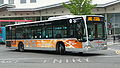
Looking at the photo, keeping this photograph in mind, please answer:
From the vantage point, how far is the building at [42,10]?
4580cm

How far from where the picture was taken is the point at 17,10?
51.6 meters

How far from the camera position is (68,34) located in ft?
59.7

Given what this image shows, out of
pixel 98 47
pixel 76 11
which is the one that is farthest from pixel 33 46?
pixel 76 11

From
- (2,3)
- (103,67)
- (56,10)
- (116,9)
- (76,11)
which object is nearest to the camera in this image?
(103,67)

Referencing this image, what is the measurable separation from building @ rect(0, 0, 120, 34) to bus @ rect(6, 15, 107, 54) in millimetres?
25103

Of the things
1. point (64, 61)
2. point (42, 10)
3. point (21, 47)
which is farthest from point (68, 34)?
point (42, 10)

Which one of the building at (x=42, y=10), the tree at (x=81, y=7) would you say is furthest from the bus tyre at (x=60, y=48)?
the building at (x=42, y=10)

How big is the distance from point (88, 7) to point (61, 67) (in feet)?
92.9

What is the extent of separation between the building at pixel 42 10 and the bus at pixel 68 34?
2510cm

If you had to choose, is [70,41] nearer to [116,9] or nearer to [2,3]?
[116,9]

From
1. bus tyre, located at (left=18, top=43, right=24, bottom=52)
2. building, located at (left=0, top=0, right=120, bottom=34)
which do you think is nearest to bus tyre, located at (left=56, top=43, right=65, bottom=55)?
bus tyre, located at (left=18, top=43, right=24, bottom=52)

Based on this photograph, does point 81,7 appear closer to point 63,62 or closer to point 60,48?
point 60,48

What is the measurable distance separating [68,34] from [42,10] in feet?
109

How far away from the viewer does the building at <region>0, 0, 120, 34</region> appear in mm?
45803
